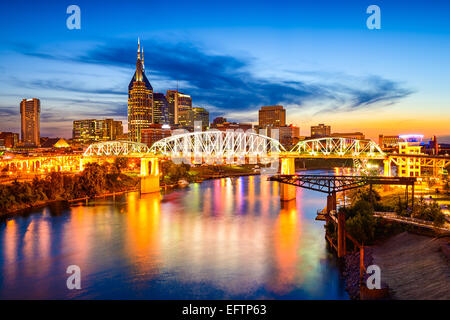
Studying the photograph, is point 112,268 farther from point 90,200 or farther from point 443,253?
point 90,200

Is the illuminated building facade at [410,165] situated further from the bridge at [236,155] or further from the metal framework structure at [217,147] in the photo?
the metal framework structure at [217,147]

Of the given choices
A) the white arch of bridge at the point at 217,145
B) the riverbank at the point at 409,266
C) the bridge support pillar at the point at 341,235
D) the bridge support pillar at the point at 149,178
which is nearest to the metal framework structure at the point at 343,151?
the white arch of bridge at the point at 217,145

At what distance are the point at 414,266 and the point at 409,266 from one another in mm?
263

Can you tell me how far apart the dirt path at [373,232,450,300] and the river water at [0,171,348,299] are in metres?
2.36

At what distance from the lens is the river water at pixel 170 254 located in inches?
671

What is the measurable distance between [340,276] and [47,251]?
1858cm

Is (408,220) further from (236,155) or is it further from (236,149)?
(236,149)

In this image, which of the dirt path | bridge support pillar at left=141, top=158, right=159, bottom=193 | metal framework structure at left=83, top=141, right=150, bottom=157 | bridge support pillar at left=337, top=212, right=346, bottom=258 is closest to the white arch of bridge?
metal framework structure at left=83, top=141, right=150, bottom=157

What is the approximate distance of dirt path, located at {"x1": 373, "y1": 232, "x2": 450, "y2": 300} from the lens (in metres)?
13.4

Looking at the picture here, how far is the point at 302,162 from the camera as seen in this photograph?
394 feet

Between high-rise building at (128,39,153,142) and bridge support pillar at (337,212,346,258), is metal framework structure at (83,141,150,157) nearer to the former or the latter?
→ bridge support pillar at (337,212,346,258)

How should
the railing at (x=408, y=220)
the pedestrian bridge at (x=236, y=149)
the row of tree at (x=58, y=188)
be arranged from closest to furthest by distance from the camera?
1. the railing at (x=408, y=220)
2. the row of tree at (x=58, y=188)
3. the pedestrian bridge at (x=236, y=149)

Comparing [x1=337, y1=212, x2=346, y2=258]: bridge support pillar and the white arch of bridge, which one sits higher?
the white arch of bridge
